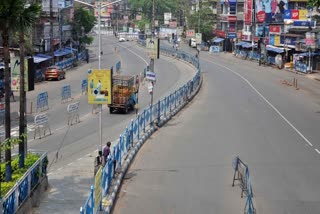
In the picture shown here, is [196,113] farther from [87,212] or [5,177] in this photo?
[87,212]

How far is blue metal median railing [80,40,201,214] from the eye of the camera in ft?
58.3

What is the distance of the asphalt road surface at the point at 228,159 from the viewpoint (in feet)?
60.4

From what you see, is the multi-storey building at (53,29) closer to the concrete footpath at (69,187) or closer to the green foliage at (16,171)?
the concrete footpath at (69,187)

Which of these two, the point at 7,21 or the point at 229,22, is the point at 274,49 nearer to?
the point at 229,22

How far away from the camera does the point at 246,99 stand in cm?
4456

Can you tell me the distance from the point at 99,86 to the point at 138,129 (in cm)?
631

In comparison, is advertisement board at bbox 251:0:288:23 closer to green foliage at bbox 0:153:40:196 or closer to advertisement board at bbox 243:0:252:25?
advertisement board at bbox 243:0:252:25

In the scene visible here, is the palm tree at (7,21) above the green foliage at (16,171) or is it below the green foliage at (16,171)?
above

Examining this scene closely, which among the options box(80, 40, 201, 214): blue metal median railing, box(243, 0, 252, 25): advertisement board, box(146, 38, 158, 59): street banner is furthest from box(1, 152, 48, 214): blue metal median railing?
box(243, 0, 252, 25): advertisement board

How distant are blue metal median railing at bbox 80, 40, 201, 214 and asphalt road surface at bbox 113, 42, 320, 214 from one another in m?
0.60

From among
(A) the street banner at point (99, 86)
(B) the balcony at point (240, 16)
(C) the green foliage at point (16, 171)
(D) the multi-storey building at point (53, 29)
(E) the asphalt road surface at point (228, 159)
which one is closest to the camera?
(C) the green foliage at point (16, 171)

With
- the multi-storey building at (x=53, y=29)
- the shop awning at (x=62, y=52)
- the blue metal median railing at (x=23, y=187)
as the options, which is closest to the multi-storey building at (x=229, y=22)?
the multi-storey building at (x=53, y=29)

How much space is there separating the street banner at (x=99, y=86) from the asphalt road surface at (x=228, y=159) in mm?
2997

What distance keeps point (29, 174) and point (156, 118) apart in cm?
1534
